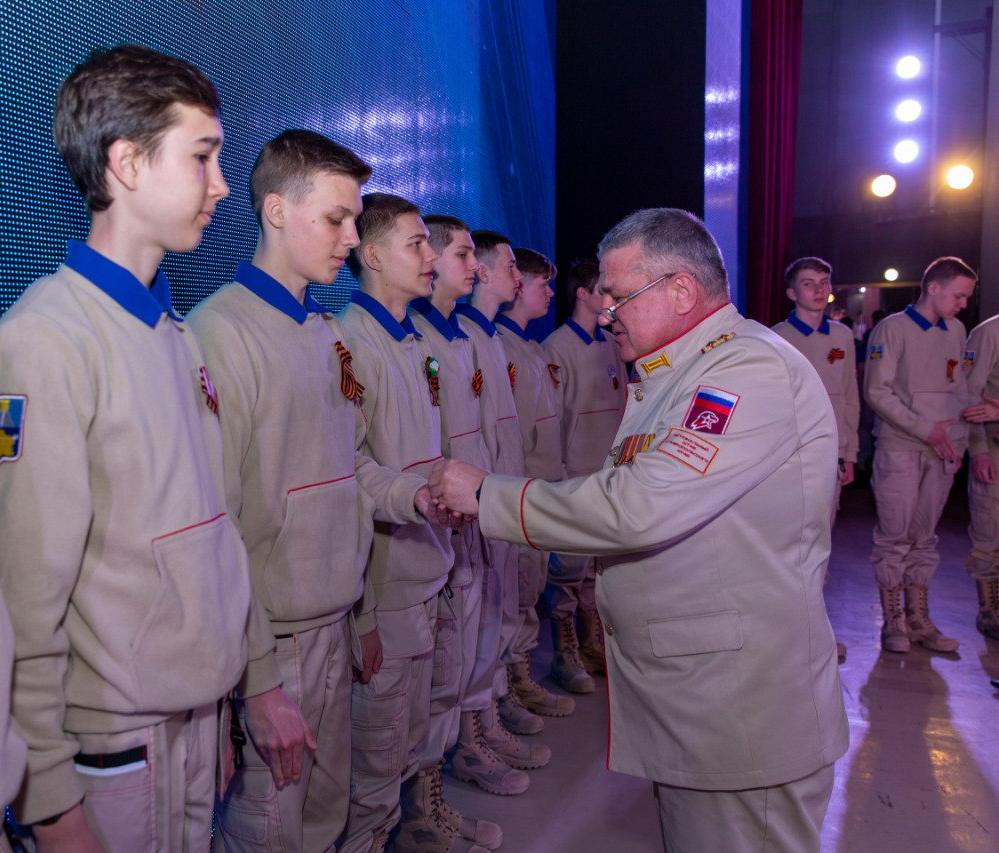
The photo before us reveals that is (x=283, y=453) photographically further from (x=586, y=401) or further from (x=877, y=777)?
(x=586, y=401)

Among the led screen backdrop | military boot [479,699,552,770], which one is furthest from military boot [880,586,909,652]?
the led screen backdrop

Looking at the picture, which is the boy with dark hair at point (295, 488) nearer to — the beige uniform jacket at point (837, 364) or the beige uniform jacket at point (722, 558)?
the beige uniform jacket at point (722, 558)

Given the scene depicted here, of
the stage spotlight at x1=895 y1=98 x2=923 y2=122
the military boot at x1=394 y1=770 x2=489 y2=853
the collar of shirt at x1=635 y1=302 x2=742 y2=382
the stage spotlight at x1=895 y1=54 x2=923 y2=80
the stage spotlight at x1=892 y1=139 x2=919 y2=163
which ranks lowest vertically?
the military boot at x1=394 y1=770 x2=489 y2=853

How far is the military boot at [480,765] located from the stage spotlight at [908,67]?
10201mm

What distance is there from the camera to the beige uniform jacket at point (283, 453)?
1.61 meters

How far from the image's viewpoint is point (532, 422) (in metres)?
3.65

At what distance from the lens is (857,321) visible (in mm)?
10445

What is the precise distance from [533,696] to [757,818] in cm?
201

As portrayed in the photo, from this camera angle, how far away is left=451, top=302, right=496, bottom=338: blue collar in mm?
3260

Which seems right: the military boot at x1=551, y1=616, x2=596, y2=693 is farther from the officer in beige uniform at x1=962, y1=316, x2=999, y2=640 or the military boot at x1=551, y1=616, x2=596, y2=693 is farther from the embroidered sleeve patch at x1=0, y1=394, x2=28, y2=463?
the embroidered sleeve patch at x1=0, y1=394, x2=28, y2=463

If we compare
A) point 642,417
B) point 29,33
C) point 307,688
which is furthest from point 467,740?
point 29,33

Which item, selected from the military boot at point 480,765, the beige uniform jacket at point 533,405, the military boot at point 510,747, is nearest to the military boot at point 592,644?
the beige uniform jacket at point 533,405

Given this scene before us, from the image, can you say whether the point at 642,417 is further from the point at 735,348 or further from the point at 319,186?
the point at 319,186

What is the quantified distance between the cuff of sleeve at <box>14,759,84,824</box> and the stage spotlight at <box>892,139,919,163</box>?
11.2m
